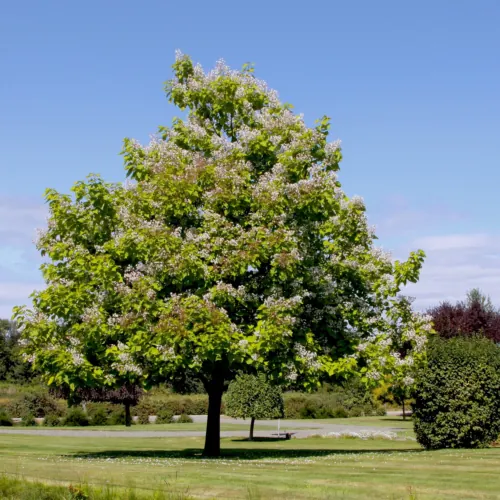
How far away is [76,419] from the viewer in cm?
5553

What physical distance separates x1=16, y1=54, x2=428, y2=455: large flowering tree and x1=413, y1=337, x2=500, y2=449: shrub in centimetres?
212

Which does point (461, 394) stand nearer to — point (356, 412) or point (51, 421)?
point (51, 421)

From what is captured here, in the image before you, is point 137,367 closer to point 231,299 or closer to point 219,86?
point 231,299

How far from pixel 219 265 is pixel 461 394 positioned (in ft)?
33.9

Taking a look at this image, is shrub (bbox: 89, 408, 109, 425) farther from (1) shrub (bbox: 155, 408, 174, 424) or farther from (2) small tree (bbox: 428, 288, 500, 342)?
(2) small tree (bbox: 428, 288, 500, 342)

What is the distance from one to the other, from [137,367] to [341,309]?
6.96 meters

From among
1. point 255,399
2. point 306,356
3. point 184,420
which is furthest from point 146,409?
point 306,356

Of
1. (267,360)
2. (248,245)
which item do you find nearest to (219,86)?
(248,245)

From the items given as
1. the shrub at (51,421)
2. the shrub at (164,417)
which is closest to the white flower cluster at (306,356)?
the shrub at (51,421)

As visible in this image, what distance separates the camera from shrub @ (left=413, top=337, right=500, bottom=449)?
2570 centimetres

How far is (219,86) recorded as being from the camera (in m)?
25.2

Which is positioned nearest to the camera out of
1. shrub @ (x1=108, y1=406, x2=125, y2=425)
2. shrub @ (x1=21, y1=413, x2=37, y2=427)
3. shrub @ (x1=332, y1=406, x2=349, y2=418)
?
shrub @ (x1=21, y1=413, x2=37, y2=427)

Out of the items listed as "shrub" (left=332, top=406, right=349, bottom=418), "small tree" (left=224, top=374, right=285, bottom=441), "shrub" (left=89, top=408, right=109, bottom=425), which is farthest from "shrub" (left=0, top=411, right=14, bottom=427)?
"shrub" (left=332, top=406, right=349, bottom=418)

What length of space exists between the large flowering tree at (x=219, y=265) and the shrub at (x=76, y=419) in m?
32.2
